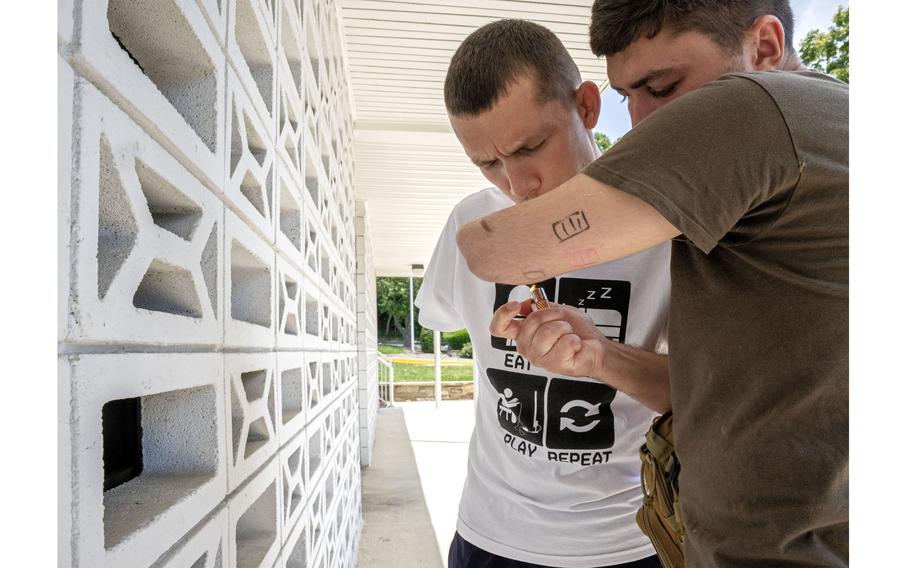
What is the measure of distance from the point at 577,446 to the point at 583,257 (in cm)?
74

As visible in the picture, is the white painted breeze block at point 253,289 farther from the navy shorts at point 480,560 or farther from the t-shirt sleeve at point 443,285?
the navy shorts at point 480,560

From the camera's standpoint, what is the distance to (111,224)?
0.70 metres

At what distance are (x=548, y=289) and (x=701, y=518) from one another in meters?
0.80

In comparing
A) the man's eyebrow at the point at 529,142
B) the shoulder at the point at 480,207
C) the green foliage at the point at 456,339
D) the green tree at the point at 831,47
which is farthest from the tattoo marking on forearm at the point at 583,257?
the green foliage at the point at 456,339

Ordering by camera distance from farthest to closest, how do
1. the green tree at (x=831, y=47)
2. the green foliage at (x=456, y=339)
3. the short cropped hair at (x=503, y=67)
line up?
the green foliage at (x=456, y=339) → the green tree at (x=831, y=47) → the short cropped hair at (x=503, y=67)

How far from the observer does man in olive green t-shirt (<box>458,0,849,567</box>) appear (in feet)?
2.51

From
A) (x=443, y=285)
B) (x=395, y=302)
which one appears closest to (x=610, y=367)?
(x=443, y=285)

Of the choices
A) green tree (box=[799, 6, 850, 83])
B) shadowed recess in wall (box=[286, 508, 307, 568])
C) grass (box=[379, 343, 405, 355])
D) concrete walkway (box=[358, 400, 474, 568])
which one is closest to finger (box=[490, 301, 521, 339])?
shadowed recess in wall (box=[286, 508, 307, 568])

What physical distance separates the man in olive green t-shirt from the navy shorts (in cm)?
61

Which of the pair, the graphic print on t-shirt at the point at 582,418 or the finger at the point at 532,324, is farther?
the graphic print on t-shirt at the point at 582,418

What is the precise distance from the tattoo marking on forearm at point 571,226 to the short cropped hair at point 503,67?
68cm

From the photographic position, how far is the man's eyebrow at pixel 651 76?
3.87ft

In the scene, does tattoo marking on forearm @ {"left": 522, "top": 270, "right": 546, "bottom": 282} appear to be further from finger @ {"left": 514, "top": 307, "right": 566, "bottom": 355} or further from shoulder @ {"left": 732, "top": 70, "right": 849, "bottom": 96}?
shoulder @ {"left": 732, "top": 70, "right": 849, "bottom": 96}

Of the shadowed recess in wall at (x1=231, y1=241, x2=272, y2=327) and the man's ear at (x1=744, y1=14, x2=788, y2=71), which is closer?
the man's ear at (x1=744, y1=14, x2=788, y2=71)
